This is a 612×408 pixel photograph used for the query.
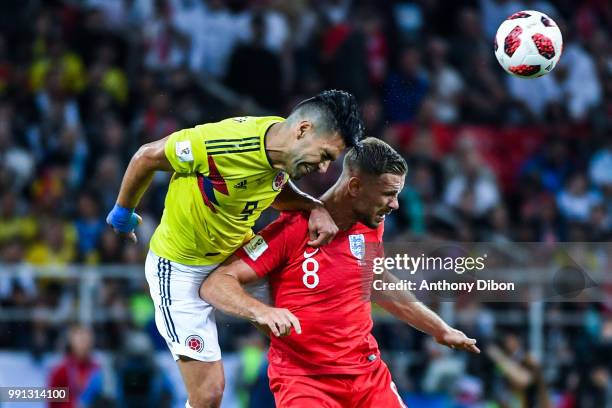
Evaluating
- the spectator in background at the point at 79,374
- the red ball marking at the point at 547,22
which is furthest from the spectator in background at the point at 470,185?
the red ball marking at the point at 547,22

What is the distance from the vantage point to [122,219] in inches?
248

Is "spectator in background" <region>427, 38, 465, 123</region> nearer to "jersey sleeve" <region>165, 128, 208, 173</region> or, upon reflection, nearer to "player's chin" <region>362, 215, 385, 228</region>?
"player's chin" <region>362, 215, 385, 228</region>

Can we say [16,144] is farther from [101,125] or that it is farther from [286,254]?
[286,254]

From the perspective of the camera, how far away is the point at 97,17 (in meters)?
13.2

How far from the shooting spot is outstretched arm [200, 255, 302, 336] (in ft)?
17.1

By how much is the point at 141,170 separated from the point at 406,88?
7.03m

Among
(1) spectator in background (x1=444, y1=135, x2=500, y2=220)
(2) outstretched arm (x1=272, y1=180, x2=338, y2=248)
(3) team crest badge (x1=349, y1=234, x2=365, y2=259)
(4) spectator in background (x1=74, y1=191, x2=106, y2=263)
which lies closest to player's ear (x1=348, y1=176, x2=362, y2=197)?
(2) outstretched arm (x1=272, y1=180, x2=338, y2=248)

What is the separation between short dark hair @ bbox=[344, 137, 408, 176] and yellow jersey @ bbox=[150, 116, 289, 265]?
38 centimetres

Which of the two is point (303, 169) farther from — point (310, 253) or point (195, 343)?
point (195, 343)

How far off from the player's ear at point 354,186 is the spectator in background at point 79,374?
4.46 m

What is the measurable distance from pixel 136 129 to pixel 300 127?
22.2ft

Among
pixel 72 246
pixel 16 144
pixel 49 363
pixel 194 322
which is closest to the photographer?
pixel 194 322

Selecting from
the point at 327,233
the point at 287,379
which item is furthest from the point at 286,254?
the point at 287,379

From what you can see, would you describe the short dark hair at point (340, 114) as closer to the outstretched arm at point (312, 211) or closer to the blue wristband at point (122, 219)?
the outstretched arm at point (312, 211)
